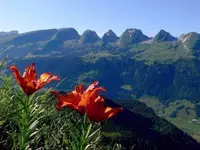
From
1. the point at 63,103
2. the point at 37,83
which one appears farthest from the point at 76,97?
the point at 37,83

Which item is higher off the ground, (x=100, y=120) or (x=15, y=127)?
(x=100, y=120)

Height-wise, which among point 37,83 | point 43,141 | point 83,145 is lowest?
point 43,141

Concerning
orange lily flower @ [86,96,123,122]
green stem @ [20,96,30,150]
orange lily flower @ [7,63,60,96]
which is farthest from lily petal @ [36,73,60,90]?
orange lily flower @ [86,96,123,122]

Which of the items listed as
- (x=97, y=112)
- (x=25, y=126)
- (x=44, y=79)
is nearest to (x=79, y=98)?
(x=97, y=112)

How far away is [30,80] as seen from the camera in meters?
3.57

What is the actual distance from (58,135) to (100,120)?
0.83 m

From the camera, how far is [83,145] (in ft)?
10.0

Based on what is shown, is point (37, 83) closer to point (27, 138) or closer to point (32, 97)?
point (32, 97)

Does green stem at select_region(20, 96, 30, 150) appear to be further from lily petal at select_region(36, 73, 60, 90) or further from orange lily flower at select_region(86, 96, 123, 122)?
orange lily flower at select_region(86, 96, 123, 122)

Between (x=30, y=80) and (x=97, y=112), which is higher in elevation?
(x=30, y=80)

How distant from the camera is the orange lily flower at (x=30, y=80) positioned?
346cm

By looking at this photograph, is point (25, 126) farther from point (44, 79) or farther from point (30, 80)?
point (44, 79)

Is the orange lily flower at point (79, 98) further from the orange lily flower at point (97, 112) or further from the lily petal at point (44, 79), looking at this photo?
the lily petal at point (44, 79)

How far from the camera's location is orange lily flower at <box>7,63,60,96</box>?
136 inches
